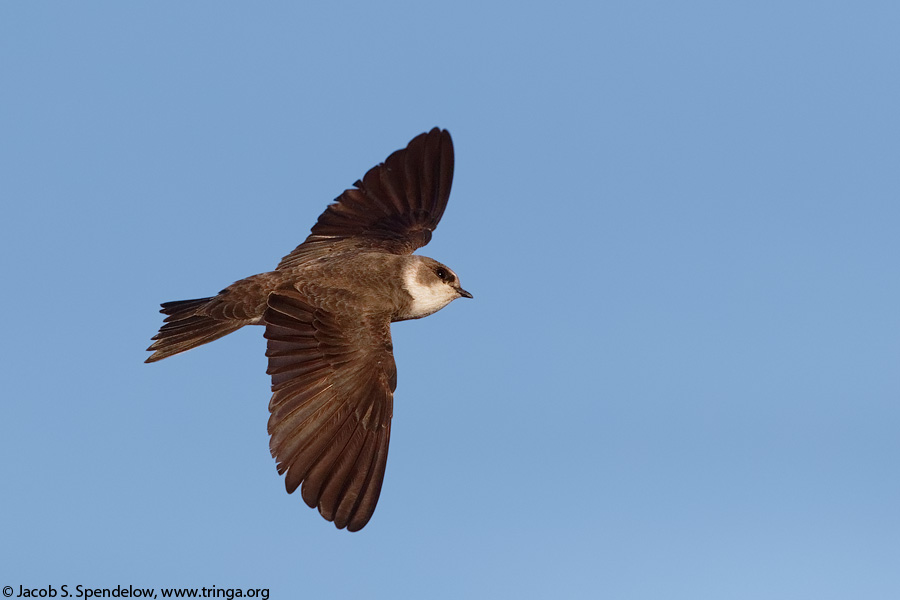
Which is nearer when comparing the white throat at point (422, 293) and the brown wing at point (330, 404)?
the brown wing at point (330, 404)

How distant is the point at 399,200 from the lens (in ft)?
39.4

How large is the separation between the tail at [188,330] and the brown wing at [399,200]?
1903 millimetres

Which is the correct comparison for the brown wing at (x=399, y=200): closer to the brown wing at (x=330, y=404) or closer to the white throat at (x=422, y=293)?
the white throat at (x=422, y=293)

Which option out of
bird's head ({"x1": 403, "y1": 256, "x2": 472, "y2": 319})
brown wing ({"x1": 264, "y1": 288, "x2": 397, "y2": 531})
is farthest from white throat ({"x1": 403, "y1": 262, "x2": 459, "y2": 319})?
brown wing ({"x1": 264, "y1": 288, "x2": 397, "y2": 531})

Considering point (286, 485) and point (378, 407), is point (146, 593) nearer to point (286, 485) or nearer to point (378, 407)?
point (286, 485)

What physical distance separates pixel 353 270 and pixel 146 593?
3429 mm

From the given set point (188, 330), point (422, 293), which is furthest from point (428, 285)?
point (188, 330)

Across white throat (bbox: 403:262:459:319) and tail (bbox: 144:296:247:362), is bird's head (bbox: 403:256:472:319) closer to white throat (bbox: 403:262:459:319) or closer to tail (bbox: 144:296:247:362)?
white throat (bbox: 403:262:459:319)

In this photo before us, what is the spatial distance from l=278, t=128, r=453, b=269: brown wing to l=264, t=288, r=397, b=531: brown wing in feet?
7.36

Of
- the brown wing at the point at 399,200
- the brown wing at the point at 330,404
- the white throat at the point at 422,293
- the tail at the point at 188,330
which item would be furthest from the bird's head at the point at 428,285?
the tail at the point at 188,330

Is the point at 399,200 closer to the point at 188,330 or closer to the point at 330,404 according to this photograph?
the point at 188,330

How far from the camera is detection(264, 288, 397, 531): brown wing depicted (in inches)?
328

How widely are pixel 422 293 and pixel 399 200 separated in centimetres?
193

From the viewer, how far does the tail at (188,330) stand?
967 centimetres
